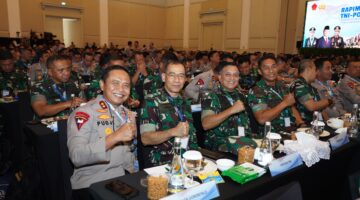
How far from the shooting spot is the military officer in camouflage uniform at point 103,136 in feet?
5.65

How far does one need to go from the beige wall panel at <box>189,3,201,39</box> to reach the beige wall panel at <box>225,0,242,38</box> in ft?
8.49

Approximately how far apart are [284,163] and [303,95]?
160 centimetres

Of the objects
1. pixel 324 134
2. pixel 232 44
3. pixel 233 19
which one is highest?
pixel 233 19

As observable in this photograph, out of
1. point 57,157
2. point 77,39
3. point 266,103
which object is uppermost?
point 77,39

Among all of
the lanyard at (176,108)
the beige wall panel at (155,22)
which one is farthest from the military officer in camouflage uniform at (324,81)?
the beige wall panel at (155,22)

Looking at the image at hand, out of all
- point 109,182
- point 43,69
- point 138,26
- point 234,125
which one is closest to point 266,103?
point 234,125

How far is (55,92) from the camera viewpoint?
10.5 feet

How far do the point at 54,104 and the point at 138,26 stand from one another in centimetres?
1574

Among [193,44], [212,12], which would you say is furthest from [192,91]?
[193,44]

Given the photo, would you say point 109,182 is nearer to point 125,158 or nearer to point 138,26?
point 125,158

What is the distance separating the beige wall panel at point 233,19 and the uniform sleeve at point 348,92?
10.5m

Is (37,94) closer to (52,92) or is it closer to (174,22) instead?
(52,92)

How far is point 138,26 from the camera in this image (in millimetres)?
18031

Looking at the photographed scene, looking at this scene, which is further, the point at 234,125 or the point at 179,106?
the point at 234,125
